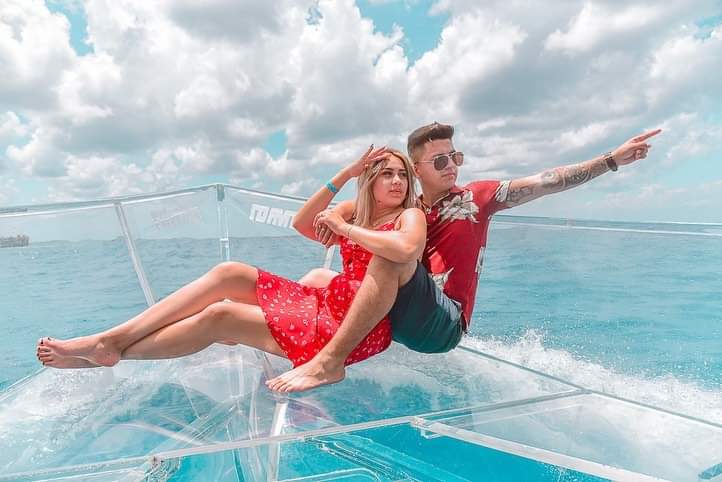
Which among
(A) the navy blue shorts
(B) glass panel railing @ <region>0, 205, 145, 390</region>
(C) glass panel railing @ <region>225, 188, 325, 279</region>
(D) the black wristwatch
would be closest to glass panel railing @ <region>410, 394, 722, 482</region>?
(A) the navy blue shorts

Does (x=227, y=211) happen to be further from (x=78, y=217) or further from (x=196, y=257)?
(x=78, y=217)

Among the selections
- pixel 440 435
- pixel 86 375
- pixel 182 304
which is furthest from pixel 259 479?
pixel 86 375

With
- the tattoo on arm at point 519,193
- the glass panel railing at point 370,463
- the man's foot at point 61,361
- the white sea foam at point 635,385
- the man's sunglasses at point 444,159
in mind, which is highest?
the man's sunglasses at point 444,159

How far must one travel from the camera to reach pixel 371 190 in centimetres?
230

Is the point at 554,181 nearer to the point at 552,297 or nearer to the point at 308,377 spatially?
the point at 552,297

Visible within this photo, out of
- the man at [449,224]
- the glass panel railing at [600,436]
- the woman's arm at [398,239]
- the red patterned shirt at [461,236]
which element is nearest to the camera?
the glass panel railing at [600,436]

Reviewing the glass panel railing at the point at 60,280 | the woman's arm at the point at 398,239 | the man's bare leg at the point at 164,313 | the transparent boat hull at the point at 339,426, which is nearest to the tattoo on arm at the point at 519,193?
the woman's arm at the point at 398,239

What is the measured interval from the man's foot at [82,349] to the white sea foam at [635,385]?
2.50m

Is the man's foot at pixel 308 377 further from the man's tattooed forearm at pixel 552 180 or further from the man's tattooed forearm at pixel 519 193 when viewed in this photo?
the man's tattooed forearm at pixel 552 180

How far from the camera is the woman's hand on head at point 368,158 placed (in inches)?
89.6

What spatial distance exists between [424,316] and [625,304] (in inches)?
60.7

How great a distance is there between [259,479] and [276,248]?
2186mm

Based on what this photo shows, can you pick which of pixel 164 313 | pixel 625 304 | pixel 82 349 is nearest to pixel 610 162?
pixel 625 304

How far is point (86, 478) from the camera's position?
141 centimetres
